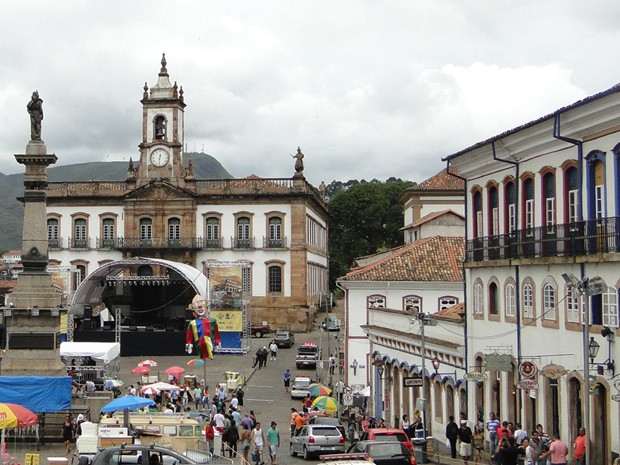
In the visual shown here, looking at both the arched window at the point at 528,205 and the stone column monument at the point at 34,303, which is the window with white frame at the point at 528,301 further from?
the stone column monument at the point at 34,303

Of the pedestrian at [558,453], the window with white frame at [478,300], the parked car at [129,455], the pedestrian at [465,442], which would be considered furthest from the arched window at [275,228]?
the parked car at [129,455]

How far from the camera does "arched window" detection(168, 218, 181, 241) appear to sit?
83188mm

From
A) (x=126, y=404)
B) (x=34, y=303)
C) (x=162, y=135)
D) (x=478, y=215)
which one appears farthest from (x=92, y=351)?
(x=162, y=135)

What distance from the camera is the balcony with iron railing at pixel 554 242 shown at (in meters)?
23.6

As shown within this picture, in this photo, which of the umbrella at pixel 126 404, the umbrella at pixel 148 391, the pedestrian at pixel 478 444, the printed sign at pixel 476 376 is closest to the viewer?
the umbrella at pixel 126 404

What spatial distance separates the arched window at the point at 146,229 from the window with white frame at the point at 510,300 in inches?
2233

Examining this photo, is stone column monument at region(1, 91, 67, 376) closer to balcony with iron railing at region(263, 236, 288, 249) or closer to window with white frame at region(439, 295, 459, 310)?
window with white frame at region(439, 295, 459, 310)

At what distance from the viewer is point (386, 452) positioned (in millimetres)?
22859

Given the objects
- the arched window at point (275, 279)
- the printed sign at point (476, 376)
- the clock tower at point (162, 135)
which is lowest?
the printed sign at point (476, 376)

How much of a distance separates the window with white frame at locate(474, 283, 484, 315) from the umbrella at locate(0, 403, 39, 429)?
44.5 feet

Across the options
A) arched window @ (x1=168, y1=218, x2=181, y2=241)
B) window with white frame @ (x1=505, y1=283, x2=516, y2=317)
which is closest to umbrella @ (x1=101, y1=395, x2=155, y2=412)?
window with white frame @ (x1=505, y1=283, x2=516, y2=317)

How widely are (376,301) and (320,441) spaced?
18.8 meters

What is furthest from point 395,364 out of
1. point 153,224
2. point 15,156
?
point 153,224

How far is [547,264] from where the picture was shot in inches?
1042
